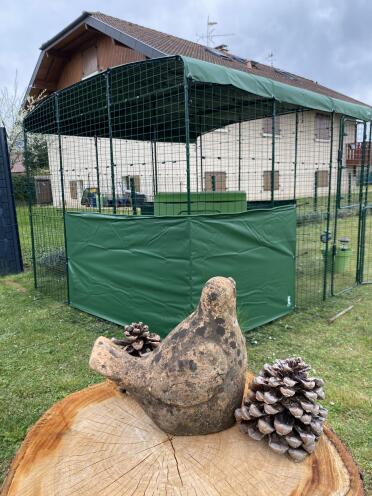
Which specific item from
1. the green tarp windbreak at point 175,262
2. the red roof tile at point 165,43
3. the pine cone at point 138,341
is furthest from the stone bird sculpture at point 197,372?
the red roof tile at point 165,43

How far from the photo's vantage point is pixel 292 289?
4219 mm

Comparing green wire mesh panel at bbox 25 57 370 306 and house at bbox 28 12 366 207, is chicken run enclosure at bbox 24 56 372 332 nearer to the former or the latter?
green wire mesh panel at bbox 25 57 370 306

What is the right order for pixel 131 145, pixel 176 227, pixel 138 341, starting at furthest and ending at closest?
pixel 131 145, pixel 176 227, pixel 138 341

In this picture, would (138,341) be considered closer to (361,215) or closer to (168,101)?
(168,101)

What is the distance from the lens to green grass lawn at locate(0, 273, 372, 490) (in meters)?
2.42

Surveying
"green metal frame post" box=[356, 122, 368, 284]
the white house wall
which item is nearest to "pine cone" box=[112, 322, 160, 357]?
"green metal frame post" box=[356, 122, 368, 284]

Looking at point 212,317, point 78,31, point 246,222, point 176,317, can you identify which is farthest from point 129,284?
point 78,31

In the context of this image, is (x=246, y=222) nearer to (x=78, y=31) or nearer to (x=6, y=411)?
(x=6, y=411)

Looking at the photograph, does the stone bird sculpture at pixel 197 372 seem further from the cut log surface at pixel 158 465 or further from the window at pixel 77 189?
the window at pixel 77 189

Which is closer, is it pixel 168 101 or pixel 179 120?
pixel 168 101

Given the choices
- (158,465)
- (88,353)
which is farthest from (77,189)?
(158,465)

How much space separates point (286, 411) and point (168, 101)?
13.0 feet

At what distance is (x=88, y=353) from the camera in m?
3.43

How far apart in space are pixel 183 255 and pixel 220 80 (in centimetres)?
139
